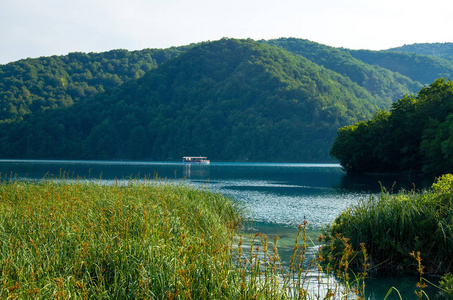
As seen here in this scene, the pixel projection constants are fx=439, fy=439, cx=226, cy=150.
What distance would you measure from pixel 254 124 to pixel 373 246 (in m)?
136

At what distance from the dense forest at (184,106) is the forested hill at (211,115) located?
0.34 meters

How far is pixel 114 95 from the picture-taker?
161375 millimetres

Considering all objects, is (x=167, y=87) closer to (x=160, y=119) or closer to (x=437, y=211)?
(x=160, y=119)

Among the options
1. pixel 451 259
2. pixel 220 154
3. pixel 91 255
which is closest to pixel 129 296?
pixel 91 255

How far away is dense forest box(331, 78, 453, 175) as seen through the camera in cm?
4900

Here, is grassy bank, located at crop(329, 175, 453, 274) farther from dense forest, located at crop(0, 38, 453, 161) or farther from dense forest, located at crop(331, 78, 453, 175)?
dense forest, located at crop(0, 38, 453, 161)

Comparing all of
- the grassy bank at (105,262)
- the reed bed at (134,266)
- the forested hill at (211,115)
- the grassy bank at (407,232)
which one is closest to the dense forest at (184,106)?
the forested hill at (211,115)

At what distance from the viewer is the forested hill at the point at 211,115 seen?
14038 centimetres

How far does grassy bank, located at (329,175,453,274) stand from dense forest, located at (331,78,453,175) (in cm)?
3553


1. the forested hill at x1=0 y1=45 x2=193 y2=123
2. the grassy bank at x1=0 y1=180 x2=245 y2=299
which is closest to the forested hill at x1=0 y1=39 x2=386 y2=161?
the forested hill at x1=0 y1=45 x2=193 y2=123

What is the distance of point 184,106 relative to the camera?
532 ft

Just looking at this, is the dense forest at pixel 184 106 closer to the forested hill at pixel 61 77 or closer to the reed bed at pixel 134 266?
the forested hill at pixel 61 77

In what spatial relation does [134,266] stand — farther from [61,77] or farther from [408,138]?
[61,77]

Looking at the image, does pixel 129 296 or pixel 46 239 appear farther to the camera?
pixel 46 239
